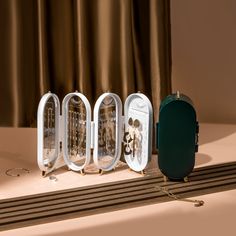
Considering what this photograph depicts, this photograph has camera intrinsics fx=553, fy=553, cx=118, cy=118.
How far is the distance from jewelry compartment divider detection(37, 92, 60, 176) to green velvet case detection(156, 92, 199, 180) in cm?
24

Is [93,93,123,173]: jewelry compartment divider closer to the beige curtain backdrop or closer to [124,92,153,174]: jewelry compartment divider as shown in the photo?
[124,92,153,174]: jewelry compartment divider

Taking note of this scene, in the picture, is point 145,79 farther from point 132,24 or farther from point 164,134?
point 164,134

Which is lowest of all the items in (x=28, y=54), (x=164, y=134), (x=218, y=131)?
(x=218, y=131)

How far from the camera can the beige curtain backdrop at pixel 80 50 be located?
5.76 feet

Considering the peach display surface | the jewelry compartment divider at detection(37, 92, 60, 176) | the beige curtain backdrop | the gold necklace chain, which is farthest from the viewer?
the beige curtain backdrop

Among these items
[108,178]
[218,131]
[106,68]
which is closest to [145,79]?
[106,68]

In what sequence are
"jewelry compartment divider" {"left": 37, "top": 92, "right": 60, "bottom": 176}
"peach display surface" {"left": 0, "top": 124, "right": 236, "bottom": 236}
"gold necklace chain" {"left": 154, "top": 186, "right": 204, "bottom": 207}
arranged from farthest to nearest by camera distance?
"jewelry compartment divider" {"left": 37, "top": 92, "right": 60, "bottom": 176} < "gold necklace chain" {"left": 154, "top": 186, "right": 204, "bottom": 207} < "peach display surface" {"left": 0, "top": 124, "right": 236, "bottom": 236}

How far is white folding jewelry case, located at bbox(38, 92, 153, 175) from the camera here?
4.17 feet

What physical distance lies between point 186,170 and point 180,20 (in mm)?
953

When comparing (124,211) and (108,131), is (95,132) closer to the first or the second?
(108,131)

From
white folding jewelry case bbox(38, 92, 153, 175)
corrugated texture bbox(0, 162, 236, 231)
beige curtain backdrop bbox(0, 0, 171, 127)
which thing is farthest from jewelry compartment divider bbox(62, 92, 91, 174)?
beige curtain backdrop bbox(0, 0, 171, 127)

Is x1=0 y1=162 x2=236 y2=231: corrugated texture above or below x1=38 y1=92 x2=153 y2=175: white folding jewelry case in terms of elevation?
below

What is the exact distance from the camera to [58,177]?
130cm

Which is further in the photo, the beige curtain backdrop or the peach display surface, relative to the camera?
the beige curtain backdrop
